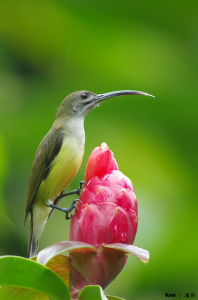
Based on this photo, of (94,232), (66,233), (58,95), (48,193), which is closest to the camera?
(94,232)

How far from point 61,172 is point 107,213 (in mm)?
1002

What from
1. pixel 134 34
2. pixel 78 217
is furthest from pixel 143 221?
pixel 134 34

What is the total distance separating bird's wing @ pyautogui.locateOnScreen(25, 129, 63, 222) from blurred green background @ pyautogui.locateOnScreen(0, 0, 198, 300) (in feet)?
1.17

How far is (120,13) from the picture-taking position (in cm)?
418

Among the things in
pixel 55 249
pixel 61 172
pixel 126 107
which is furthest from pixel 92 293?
pixel 126 107

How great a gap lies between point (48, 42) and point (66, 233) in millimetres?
1715

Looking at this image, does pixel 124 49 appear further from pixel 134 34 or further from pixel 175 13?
pixel 175 13

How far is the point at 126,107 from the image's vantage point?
3965 mm

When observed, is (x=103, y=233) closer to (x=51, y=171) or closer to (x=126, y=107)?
(x=51, y=171)

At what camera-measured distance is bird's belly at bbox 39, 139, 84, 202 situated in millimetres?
2723

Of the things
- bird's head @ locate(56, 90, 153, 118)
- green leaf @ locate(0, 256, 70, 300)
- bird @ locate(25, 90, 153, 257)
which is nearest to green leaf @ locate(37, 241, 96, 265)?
green leaf @ locate(0, 256, 70, 300)

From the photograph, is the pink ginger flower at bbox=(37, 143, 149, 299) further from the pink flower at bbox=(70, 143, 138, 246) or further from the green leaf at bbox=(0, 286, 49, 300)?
the green leaf at bbox=(0, 286, 49, 300)

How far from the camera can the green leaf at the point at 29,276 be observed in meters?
1.49

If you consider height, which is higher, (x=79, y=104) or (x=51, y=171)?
(x=79, y=104)
